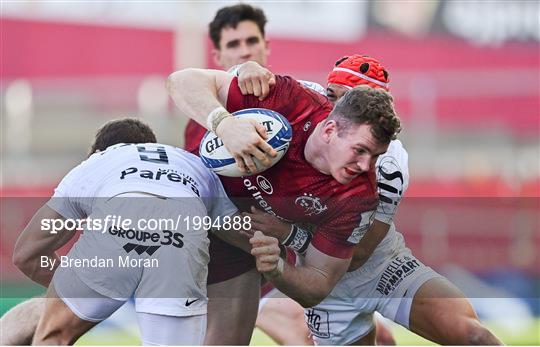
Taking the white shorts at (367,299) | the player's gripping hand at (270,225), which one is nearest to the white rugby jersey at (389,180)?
the white shorts at (367,299)

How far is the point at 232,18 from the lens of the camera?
24.9ft

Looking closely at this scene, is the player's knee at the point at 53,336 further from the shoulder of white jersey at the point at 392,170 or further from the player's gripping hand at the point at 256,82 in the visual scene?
the shoulder of white jersey at the point at 392,170

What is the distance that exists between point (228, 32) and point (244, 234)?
8.17ft

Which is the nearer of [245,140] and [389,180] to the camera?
[245,140]

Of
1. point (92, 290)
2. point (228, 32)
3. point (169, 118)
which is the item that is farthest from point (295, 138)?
point (169, 118)

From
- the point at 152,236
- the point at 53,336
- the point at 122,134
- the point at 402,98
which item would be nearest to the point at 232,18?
the point at 122,134

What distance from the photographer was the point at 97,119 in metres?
14.8

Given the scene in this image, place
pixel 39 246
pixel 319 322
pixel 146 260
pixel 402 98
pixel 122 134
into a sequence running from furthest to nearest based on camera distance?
pixel 402 98 → pixel 319 322 → pixel 122 134 → pixel 39 246 → pixel 146 260

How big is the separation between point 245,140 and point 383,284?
159cm

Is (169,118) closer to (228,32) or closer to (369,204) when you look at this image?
(228,32)

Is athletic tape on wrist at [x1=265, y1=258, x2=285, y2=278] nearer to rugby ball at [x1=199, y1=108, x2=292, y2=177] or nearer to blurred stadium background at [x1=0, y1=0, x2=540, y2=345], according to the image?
rugby ball at [x1=199, y1=108, x2=292, y2=177]

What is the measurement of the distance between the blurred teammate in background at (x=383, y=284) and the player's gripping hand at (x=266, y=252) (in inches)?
14.2

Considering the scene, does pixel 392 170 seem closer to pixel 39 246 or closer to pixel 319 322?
pixel 319 322

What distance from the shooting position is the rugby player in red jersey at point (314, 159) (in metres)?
4.82
